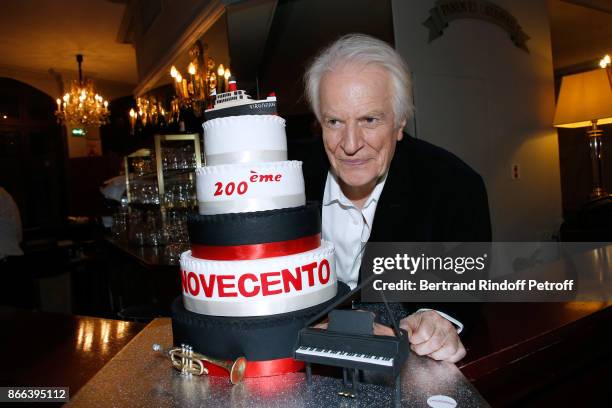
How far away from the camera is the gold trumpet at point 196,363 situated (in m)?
0.88

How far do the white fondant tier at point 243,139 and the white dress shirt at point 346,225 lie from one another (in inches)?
30.7

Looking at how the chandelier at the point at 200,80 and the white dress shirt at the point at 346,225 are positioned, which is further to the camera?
the chandelier at the point at 200,80

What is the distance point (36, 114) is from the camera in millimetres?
9148

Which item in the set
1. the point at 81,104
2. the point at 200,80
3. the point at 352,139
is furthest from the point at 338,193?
the point at 81,104

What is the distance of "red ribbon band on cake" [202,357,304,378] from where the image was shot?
0.93 meters

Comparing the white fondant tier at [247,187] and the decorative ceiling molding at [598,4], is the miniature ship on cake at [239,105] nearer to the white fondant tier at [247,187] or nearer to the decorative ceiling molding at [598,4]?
the white fondant tier at [247,187]

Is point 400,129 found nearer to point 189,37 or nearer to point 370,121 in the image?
point 370,121

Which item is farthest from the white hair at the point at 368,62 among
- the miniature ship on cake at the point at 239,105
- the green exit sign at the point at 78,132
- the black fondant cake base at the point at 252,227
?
the green exit sign at the point at 78,132

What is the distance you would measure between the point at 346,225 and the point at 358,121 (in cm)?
49

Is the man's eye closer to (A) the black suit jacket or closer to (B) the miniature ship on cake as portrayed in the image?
(A) the black suit jacket

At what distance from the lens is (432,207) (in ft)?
5.46

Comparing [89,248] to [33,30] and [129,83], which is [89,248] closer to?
[33,30]

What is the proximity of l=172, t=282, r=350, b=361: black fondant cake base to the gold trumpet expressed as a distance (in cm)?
2

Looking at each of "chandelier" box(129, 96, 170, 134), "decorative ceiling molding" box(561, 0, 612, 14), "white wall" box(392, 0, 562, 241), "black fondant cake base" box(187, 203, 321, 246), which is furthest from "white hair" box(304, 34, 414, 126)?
"decorative ceiling molding" box(561, 0, 612, 14)
